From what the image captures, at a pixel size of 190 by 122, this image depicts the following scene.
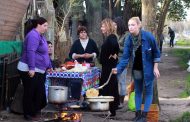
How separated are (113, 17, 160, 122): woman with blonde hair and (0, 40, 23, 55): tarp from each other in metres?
2.65

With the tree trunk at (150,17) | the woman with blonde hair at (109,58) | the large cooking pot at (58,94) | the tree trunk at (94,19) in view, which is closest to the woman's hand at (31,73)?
the large cooking pot at (58,94)

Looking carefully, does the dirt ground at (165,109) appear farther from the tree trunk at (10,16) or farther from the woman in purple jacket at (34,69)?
the tree trunk at (10,16)

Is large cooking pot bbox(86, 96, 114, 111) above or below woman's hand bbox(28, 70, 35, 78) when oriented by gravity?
below

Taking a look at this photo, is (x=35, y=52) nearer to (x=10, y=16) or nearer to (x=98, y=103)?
(x=98, y=103)

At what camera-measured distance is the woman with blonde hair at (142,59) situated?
7.64 m

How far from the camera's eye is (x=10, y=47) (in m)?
9.53

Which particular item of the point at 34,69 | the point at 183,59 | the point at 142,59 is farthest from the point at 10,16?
the point at 183,59

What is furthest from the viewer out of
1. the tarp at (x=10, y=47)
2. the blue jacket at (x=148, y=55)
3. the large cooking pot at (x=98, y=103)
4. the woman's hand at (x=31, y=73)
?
the tarp at (x=10, y=47)

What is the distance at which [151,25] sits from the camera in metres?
9.30

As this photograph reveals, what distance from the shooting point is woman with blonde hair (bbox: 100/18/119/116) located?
8.98 meters

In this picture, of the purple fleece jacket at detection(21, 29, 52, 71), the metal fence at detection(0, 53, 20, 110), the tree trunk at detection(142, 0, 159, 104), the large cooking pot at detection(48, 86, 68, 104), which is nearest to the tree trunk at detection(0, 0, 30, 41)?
the metal fence at detection(0, 53, 20, 110)

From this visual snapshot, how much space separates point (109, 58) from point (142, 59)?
1.53m

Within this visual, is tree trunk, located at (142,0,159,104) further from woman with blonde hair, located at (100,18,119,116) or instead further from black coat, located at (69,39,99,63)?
black coat, located at (69,39,99,63)

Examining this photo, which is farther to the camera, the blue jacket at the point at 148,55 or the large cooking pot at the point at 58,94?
the large cooking pot at the point at 58,94
